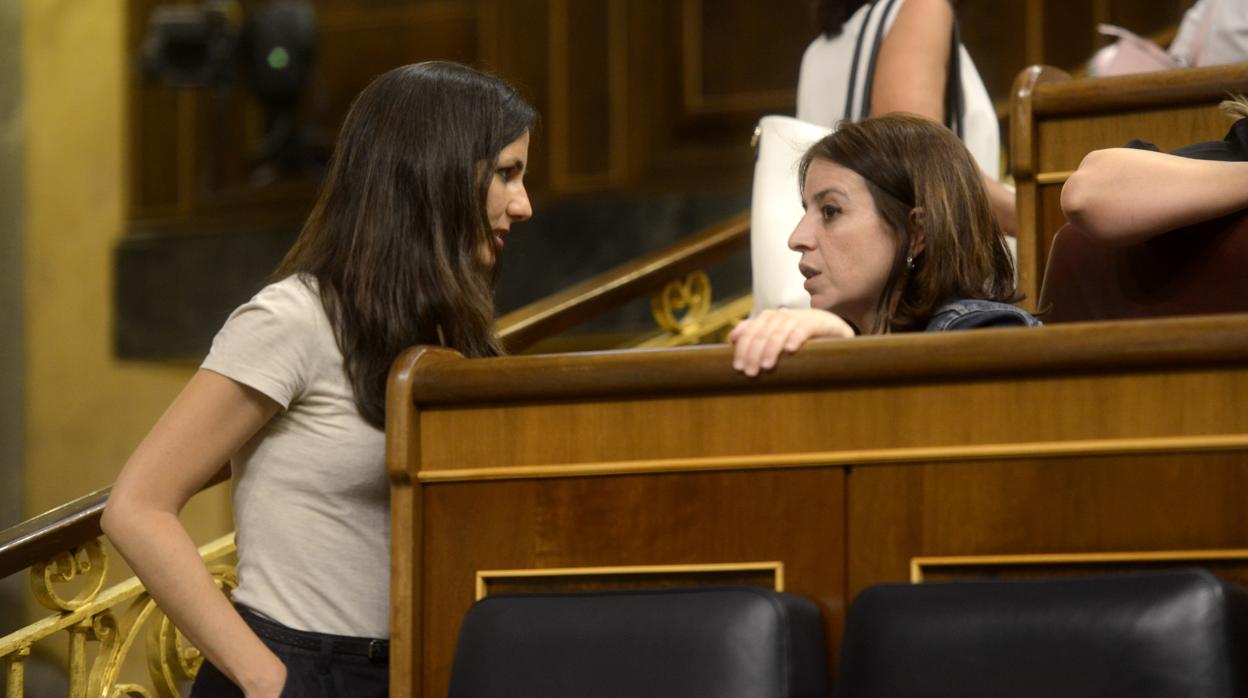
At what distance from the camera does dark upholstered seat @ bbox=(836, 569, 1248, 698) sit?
1596 millimetres

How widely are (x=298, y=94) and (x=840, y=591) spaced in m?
5.29

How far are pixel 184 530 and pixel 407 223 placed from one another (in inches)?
17.4

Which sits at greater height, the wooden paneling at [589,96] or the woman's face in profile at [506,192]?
the wooden paneling at [589,96]

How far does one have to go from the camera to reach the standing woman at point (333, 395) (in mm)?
1948

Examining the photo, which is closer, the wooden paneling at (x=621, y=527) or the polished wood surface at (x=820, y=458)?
the polished wood surface at (x=820, y=458)

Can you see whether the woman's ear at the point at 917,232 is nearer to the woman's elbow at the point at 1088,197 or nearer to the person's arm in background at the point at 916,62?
the woman's elbow at the point at 1088,197

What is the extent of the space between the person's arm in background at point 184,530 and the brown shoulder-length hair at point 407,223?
0.17m

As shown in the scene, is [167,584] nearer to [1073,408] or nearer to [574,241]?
[1073,408]

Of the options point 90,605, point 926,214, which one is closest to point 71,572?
point 90,605

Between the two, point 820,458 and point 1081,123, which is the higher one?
point 1081,123

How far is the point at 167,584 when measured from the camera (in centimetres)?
193

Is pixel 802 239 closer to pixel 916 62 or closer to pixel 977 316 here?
pixel 977 316

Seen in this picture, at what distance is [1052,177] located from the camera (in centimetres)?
284

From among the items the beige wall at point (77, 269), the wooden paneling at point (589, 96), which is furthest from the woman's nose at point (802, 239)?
the beige wall at point (77, 269)
